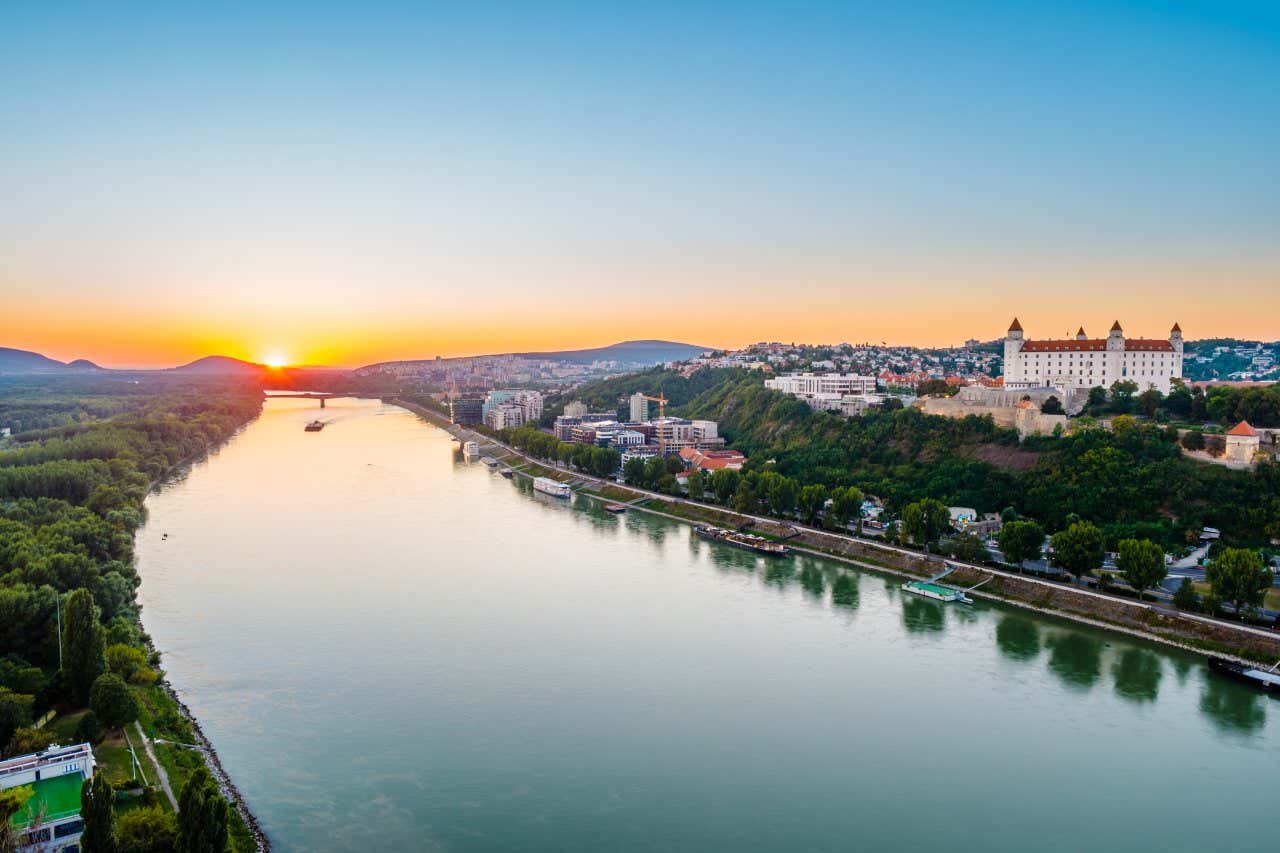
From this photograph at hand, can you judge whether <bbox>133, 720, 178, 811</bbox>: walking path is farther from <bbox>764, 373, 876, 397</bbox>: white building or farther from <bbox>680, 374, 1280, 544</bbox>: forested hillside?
<bbox>764, 373, 876, 397</bbox>: white building

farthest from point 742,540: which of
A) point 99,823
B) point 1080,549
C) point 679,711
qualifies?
point 99,823

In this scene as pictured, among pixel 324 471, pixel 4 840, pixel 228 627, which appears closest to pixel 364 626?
pixel 228 627

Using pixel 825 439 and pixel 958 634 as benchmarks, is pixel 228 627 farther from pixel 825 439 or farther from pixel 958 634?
pixel 825 439

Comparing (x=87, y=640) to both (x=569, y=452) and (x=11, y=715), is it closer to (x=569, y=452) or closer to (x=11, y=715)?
(x=11, y=715)

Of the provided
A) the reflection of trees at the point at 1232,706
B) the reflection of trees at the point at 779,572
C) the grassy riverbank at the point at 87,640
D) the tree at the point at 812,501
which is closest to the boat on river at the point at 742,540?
the reflection of trees at the point at 779,572

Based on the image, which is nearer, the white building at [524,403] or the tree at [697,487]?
the tree at [697,487]

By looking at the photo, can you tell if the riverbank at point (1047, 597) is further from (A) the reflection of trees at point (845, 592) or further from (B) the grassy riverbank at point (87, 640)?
(B) the grassy riverbank at point (87, 640)

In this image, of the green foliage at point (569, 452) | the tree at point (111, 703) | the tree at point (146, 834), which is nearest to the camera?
the tree at point (146, 834)
